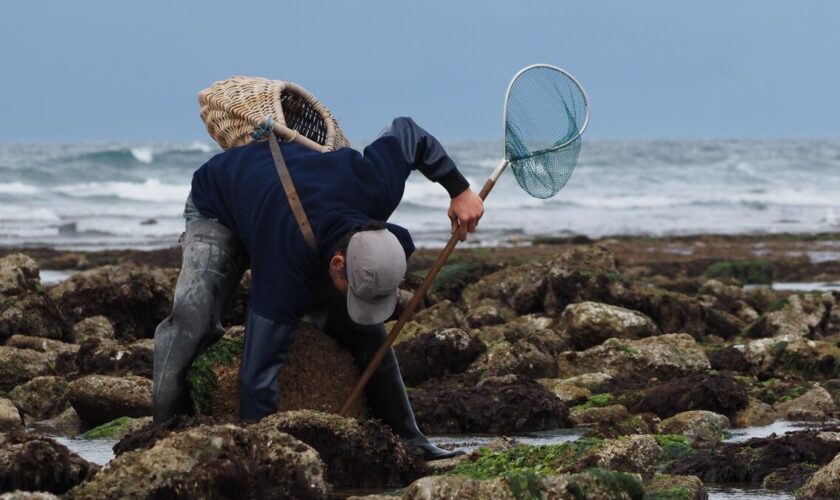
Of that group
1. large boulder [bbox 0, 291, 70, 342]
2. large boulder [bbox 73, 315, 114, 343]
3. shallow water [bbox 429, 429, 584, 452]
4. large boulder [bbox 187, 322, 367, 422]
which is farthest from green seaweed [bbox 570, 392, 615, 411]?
large boulder [bbox 0, 291, 70, 342]

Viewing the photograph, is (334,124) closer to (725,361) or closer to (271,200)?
(271,200)

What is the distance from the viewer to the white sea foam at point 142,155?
5591cm

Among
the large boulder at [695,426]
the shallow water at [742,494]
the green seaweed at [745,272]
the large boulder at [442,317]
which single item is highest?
the large boulder at [442,317]

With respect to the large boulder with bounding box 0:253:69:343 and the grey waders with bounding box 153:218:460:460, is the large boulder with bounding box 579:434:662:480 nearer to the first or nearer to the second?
the grey waders with bounding box 153:218:460:460

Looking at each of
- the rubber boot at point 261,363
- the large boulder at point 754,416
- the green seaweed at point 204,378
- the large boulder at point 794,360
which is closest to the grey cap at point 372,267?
the rubber boot at point 261,363

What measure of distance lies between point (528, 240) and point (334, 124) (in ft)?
84.5

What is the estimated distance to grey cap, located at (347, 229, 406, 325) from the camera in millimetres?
5660

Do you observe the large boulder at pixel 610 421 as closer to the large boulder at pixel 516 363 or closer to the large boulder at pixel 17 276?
the large boulder at pixel 516 363

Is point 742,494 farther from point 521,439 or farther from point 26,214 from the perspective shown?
point 26,214

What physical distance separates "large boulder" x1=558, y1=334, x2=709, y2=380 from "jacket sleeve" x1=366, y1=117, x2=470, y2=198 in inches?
161

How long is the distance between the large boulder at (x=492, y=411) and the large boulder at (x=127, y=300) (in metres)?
4.14

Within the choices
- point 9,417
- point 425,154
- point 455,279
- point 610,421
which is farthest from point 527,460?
point 455,279

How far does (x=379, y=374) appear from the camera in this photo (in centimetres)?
661

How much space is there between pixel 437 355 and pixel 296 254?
14.5 feet
